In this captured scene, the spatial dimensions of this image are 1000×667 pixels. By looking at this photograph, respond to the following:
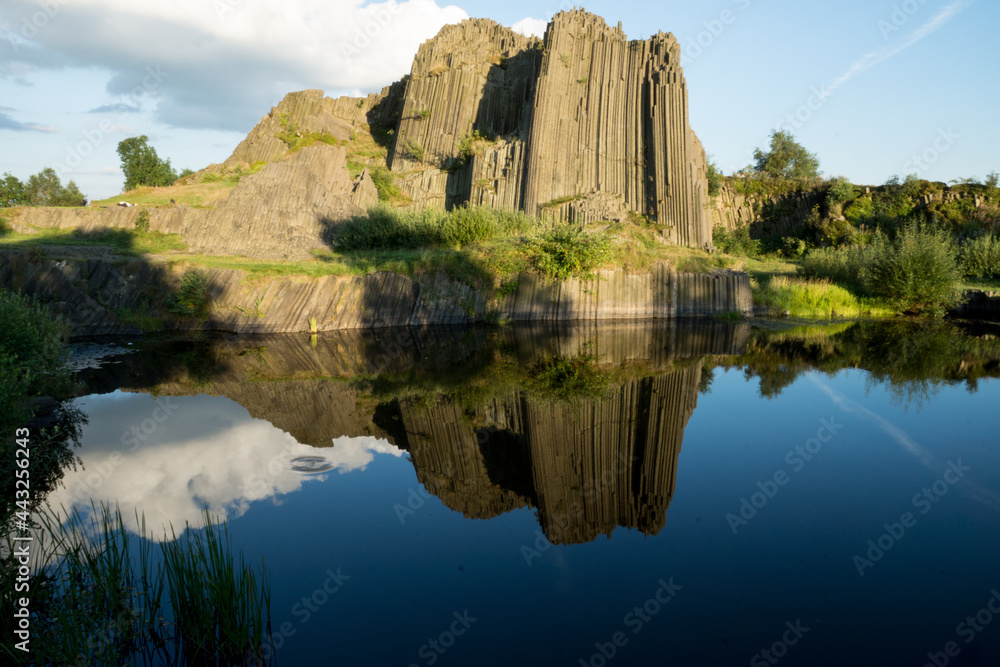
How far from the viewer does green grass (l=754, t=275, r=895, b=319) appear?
58.1 ft

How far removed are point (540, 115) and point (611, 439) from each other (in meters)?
23.1

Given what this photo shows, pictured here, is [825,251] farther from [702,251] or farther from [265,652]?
[265,652]

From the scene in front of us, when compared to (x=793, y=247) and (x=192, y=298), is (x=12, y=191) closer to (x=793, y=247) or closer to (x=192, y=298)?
(x=192, y=298)

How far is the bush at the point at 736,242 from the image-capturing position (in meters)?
29.7

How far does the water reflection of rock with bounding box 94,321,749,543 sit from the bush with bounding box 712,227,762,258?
15543 mm

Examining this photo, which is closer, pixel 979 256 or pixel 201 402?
pixel 201 402

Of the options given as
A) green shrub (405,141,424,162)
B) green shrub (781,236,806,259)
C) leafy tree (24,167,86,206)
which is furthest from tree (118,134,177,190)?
green shrub (781,236,806,259)

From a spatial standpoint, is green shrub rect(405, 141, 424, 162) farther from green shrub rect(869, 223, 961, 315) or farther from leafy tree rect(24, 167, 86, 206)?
leafy tree rect(24, 167, 86, 206)

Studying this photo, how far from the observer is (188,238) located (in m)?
21.1

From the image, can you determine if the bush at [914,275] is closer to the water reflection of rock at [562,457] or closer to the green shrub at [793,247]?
the green shrub at [793,247]

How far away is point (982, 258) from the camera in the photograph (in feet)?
64.7

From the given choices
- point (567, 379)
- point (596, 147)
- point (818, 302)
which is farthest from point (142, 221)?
point (818, 302)

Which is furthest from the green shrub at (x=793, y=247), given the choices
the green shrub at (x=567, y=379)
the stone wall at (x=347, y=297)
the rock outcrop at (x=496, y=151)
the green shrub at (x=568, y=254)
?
the green shrub at (x=567, y=379)

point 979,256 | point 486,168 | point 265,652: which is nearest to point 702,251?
point 979,256
